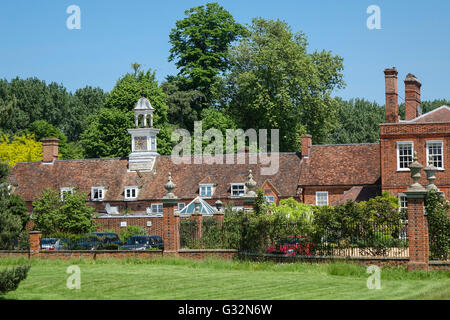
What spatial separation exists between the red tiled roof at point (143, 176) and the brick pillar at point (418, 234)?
28.4m

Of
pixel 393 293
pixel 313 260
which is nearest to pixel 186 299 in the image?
pixel 393 293

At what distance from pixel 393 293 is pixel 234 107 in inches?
1981

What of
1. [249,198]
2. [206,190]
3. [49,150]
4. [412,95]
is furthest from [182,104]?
[249,198]

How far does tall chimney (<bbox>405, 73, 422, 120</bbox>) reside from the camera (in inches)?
1933

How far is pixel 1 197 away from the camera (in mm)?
41000

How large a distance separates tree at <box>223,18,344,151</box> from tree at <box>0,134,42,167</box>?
808 inches

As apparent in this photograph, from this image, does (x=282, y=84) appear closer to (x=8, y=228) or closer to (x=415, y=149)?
(x=415, y=149)

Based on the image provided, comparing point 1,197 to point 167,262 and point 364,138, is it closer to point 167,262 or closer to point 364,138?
point 167,262

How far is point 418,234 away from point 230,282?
22.8 feet

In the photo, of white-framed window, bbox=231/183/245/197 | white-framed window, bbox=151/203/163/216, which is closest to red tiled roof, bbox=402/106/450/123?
white-framed window, bbox=231/183/245/197

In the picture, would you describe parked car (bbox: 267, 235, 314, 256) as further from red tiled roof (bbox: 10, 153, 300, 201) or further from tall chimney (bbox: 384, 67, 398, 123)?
red tiled roof (bbox: 10, 153, 300, 201)

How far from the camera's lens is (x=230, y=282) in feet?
73.5

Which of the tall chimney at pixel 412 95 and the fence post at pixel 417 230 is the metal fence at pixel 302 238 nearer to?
the fence post at pixel 417 230
